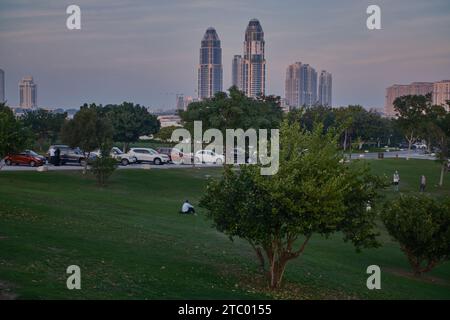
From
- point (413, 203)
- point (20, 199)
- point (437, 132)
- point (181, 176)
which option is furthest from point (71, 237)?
point (437, 132)

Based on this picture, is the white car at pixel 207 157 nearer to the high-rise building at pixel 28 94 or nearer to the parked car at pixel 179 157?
the parked car at pixel 179 157

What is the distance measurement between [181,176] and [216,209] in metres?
28.9

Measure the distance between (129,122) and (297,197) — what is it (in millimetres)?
57490

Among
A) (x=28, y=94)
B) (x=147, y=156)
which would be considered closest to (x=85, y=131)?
(x=147, y=156)

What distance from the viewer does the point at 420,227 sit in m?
20.1

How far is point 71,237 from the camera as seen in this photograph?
17781 mm

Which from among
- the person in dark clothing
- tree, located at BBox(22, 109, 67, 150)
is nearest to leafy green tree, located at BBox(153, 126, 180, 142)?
tree, located at BBox(22, 109, 67, 150)

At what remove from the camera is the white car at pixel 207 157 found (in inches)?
2140

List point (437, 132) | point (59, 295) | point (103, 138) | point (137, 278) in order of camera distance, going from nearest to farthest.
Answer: point (59, 295) < point (137, 278) < point (103, 138) < point (437, 132)

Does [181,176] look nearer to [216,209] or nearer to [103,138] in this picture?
[103,138]

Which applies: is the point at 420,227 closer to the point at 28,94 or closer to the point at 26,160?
the point at 26,160

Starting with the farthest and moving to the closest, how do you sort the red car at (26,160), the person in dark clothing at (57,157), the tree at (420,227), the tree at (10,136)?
the person in dark clothing at (57,157) < the red car at (26,160) < the tree at (10,136) < the tree at (420,227)

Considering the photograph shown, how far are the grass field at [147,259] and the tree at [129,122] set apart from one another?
38.2 metres

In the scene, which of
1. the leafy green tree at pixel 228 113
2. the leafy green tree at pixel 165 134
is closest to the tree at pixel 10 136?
the leafy green tree at pixel 228 113
